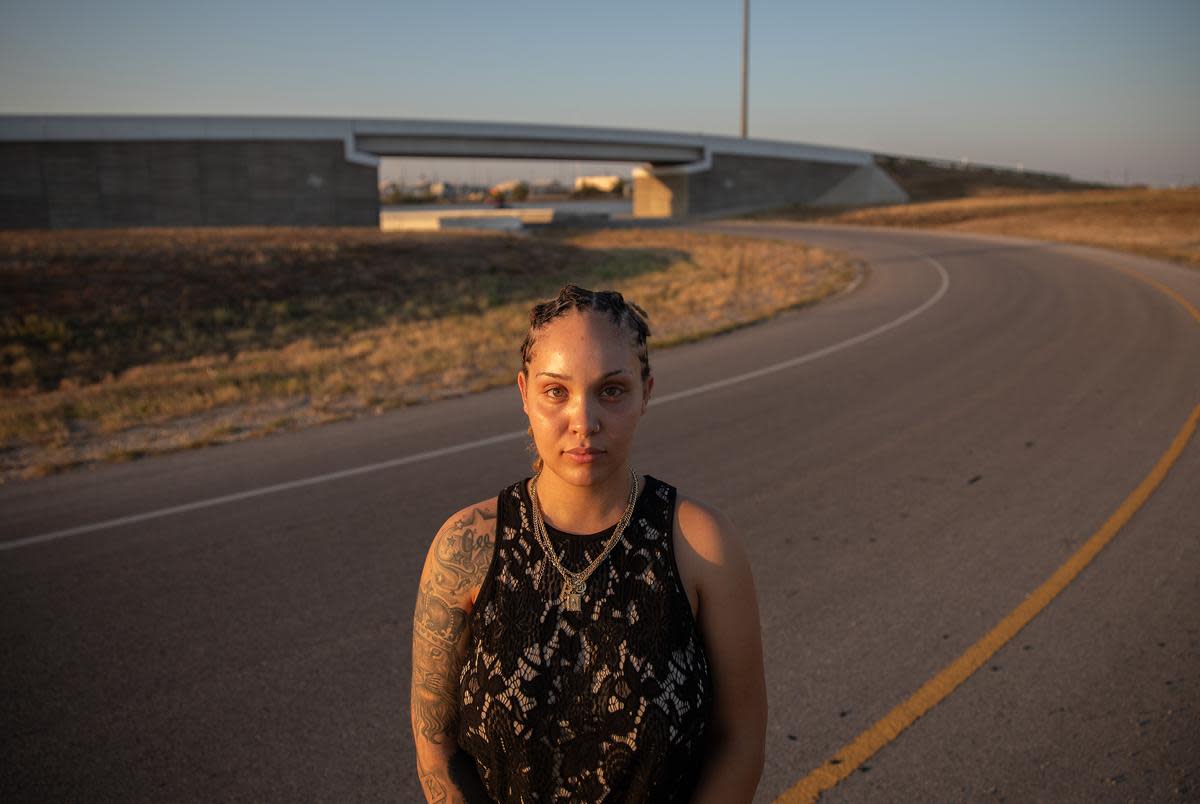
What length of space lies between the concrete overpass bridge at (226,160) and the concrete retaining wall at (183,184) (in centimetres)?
5

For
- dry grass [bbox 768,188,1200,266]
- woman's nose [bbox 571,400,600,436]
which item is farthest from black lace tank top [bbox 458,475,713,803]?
dry grass [bbox 768,188,1200,266]

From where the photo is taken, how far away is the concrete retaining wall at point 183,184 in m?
43.3

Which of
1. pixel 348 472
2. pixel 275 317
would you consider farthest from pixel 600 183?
pixel 348 472

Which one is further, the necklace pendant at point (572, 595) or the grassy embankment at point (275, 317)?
the grassy embankment at point (275, 317)

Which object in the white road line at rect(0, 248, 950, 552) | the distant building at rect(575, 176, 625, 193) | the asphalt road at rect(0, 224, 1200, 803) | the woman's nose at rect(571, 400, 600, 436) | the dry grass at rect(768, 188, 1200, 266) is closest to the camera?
the woman's nose at rect(571, 400, 600, 436)

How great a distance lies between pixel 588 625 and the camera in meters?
1.89

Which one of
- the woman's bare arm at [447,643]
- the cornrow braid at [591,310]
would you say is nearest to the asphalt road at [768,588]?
the woman's bare arm at [447,643]

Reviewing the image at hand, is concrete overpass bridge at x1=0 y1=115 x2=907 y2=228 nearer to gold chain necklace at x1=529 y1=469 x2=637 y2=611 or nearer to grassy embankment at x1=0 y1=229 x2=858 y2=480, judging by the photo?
grassy embankment at x1=0 y1=229 x2=858 y2=480

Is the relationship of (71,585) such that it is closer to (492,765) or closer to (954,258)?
(492,765)

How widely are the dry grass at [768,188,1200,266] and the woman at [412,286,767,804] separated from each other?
30.8 m

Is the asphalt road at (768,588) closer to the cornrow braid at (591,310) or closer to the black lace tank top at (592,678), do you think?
the black lace tank top at (592,678)

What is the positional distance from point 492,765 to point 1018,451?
7.41 m

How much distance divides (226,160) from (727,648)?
51.7 m

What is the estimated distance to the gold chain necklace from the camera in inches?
75.0
